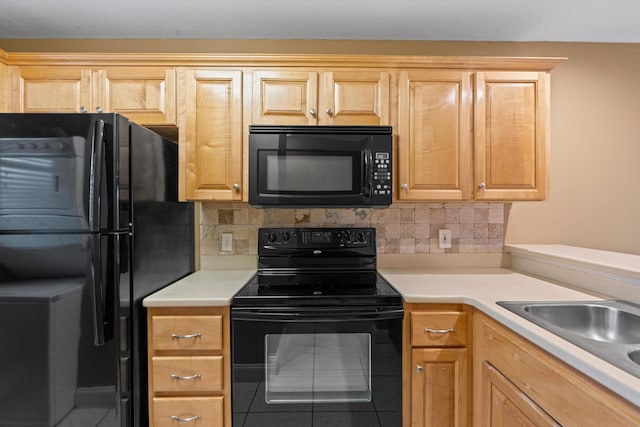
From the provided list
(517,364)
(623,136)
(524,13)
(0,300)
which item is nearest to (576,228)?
(623,136)

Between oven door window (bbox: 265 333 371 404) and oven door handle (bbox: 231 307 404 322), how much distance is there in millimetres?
75

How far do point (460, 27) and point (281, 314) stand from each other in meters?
1.98

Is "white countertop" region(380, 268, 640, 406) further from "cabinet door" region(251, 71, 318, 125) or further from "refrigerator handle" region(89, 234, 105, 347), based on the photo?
"refrigerator handle" region(89, 234, 105, 347)

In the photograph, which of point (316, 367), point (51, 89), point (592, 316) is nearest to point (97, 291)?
point (316, 367)

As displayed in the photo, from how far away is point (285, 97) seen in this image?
1831mm

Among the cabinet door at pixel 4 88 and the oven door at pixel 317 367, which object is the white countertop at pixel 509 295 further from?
the cabinet door at pixel 4 88

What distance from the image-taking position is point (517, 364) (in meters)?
1.14

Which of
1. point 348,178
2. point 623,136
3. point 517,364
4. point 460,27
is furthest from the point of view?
point 623,136

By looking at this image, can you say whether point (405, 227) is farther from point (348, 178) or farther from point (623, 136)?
point (623, 136)

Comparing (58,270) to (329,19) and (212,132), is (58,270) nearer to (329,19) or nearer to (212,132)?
(212,132)

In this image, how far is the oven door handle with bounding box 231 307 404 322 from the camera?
59.5 inches

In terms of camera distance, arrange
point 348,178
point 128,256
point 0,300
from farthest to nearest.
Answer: point 348,178 < point 128,256 < point 0,300

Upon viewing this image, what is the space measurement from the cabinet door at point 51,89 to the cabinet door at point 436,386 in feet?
7.02

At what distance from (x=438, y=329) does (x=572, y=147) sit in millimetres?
1618
